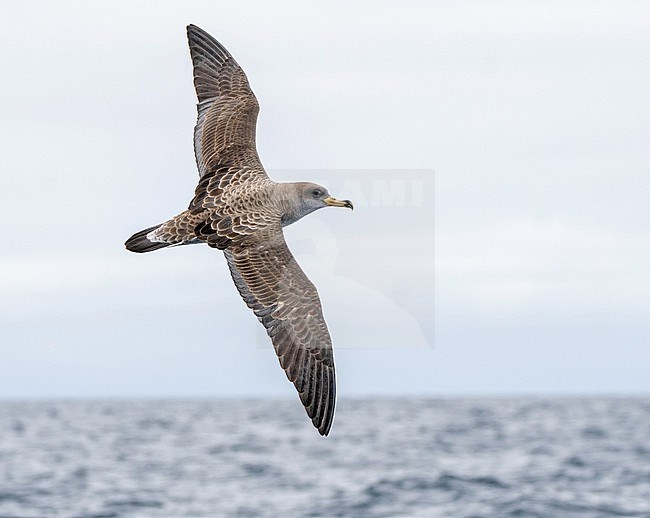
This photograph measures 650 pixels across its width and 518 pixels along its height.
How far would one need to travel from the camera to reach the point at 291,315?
13594 millimetres

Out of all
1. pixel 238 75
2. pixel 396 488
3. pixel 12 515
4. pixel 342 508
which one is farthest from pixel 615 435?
pixel 238 75

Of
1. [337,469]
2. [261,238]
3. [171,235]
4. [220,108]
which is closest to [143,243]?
[171,235]

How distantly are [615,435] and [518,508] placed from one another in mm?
37974

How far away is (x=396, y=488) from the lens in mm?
51500

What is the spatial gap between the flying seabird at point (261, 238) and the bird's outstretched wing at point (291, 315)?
0.04ft

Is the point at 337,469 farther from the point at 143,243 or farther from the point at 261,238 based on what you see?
the point at 261,238

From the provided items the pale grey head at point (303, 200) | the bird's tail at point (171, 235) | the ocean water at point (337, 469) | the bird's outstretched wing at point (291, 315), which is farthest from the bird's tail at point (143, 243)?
the ocean water at point (337, 469)

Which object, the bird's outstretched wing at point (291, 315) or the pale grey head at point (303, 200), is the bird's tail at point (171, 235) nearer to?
the bird's outstretched wing at point (291, 315)

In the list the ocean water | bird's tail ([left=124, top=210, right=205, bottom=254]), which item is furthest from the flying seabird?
the ocean water

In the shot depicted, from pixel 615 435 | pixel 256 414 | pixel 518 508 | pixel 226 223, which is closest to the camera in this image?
pixel 226 223

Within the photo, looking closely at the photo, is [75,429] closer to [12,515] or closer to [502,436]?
[502,436]

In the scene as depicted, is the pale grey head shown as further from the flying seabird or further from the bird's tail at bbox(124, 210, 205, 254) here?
the bird's tail at bbox(124, 210, 205, 254)

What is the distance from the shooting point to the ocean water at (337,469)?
46719 millimetres

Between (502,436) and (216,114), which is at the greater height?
(216,114)
